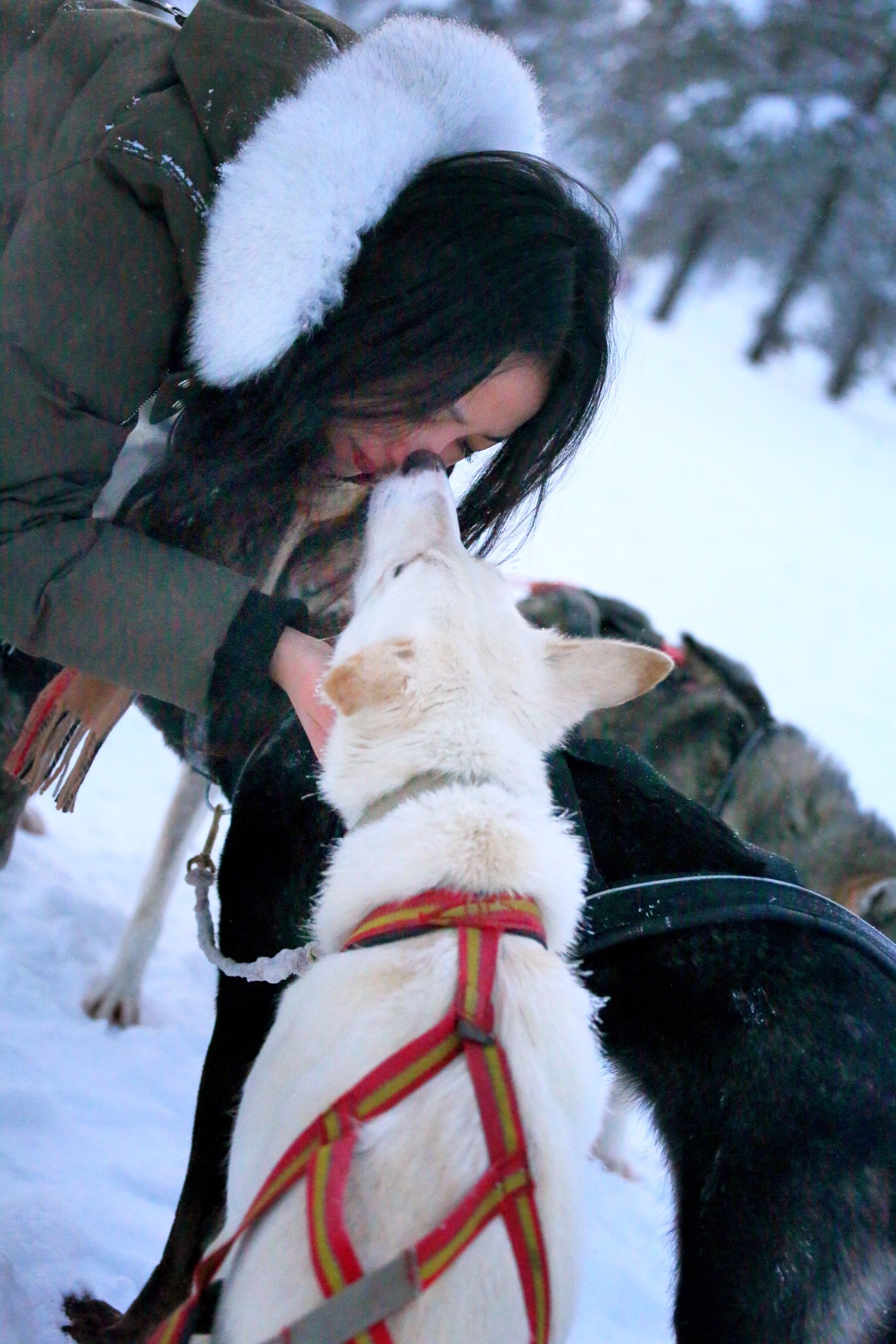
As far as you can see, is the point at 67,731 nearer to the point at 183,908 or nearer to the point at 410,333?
the point at 410,333

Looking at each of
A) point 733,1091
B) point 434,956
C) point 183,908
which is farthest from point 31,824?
point 733,1091

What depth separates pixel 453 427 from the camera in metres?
2.07

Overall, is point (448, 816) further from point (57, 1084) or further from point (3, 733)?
point (57, 1084)

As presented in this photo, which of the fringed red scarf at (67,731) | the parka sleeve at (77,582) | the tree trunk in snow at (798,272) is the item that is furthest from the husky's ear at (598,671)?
the tree trunk in snow at (798,272)

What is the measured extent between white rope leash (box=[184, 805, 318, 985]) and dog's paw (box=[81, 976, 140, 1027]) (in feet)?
2.92

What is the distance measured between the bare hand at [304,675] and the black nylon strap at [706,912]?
0.57 metres

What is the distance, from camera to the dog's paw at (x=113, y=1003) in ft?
9.46

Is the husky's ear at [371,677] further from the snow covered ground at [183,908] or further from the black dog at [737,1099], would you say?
the snow covered ground at [183,908]

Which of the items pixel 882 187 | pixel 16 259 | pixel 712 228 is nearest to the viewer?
pixel 16 259

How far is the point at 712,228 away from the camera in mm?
21344

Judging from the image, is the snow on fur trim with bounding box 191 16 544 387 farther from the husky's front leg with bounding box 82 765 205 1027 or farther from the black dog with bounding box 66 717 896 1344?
the husky's front leg with bounding box 82 765 205 1027

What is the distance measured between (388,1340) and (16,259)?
169 cm

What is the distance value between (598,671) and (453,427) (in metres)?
0.59

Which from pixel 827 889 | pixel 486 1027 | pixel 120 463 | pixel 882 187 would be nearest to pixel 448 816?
pixel 486 1027
